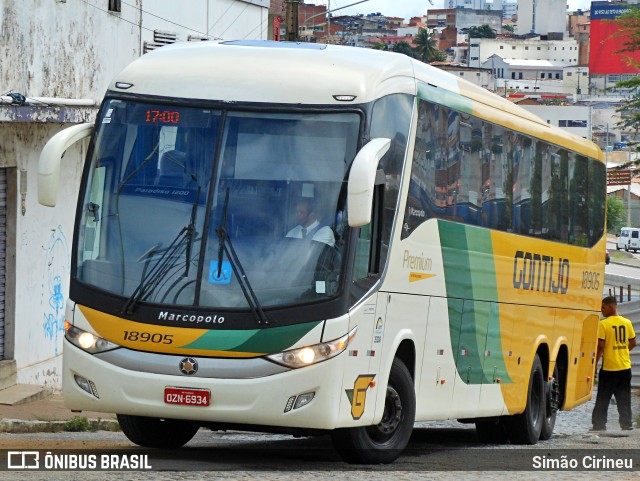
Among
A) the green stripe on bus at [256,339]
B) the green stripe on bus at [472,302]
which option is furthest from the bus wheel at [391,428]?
the green stripe on bus at [472,302]

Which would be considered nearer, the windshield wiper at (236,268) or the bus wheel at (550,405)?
the windshield wiper at (236,268)

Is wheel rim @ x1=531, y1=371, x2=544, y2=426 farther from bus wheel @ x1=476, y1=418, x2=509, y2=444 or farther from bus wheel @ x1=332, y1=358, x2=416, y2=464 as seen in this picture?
bus wheel @ x1=332, y1=358, x2=416, y2=464

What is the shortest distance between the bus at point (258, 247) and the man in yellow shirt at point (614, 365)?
706 centimetres

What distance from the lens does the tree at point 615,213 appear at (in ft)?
369

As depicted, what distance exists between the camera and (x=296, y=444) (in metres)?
13.5

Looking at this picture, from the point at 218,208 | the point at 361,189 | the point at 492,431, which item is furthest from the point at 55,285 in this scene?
the point at 361,189

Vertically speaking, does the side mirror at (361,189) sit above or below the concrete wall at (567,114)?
below

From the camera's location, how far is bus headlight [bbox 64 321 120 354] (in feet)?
32.6

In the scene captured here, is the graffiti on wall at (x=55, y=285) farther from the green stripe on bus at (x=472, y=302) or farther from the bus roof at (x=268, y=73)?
the bus roof at (x=268, y=73)

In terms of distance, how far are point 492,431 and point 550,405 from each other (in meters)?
1.32

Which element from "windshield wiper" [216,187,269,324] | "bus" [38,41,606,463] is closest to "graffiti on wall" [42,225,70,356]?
"bus" [38,41,606,463]

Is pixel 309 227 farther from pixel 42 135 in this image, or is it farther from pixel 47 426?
pixel 42 135

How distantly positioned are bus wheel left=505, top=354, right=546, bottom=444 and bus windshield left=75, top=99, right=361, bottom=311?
606 centimetres

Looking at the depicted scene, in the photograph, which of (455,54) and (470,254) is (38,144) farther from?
(455,54)
